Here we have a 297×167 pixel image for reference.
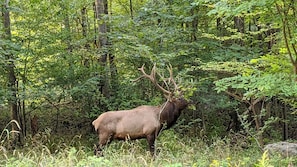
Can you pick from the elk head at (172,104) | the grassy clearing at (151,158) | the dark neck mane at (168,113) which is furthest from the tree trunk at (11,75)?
the dark neck mane at (168,113)

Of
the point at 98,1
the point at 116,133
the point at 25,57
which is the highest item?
the point at 98,1

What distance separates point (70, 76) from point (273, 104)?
662 centimetres

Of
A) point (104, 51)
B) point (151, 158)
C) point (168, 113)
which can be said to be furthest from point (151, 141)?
point (104, 51)

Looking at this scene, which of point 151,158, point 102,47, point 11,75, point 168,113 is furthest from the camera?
point 102,47

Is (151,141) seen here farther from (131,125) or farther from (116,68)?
(116,68)

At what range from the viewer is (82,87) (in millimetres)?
9508

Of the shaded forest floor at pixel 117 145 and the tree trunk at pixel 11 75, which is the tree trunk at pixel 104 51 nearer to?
the shaded forest floor at pixel 117 145

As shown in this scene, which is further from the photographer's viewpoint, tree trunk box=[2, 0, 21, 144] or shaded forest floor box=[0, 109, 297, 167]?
tree trunk box=[2, 0, 21, 144]

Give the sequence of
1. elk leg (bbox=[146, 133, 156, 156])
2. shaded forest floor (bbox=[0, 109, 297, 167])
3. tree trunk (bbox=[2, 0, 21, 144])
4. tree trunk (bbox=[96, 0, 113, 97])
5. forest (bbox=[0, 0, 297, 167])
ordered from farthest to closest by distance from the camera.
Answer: tree trunk (bbox=[96, 0, 113, 97])
forest (bbox=[0, 0, 297, 167])
tree trunk (bbox=[2, 0, 21, 144])
elk leg (bbox=[146, 133, 156, 156])
shaded forest floor (bbox=[0, 109, 297, 167])

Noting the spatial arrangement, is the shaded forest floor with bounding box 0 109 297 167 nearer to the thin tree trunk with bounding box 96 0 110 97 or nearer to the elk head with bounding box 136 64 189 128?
the elk head with bounding box 136 64 189 128

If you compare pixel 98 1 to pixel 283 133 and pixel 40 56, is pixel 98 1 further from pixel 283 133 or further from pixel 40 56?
pixel 283 133

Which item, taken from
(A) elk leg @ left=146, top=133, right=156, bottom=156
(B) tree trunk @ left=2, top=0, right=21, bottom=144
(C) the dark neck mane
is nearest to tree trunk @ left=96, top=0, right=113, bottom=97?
(B) tree trunk @ left=2, top=0, right=21, bottom=144

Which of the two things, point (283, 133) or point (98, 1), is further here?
point (283, 133)

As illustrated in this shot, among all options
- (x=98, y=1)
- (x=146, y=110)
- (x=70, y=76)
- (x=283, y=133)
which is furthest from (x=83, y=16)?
(x=283, y=133)
